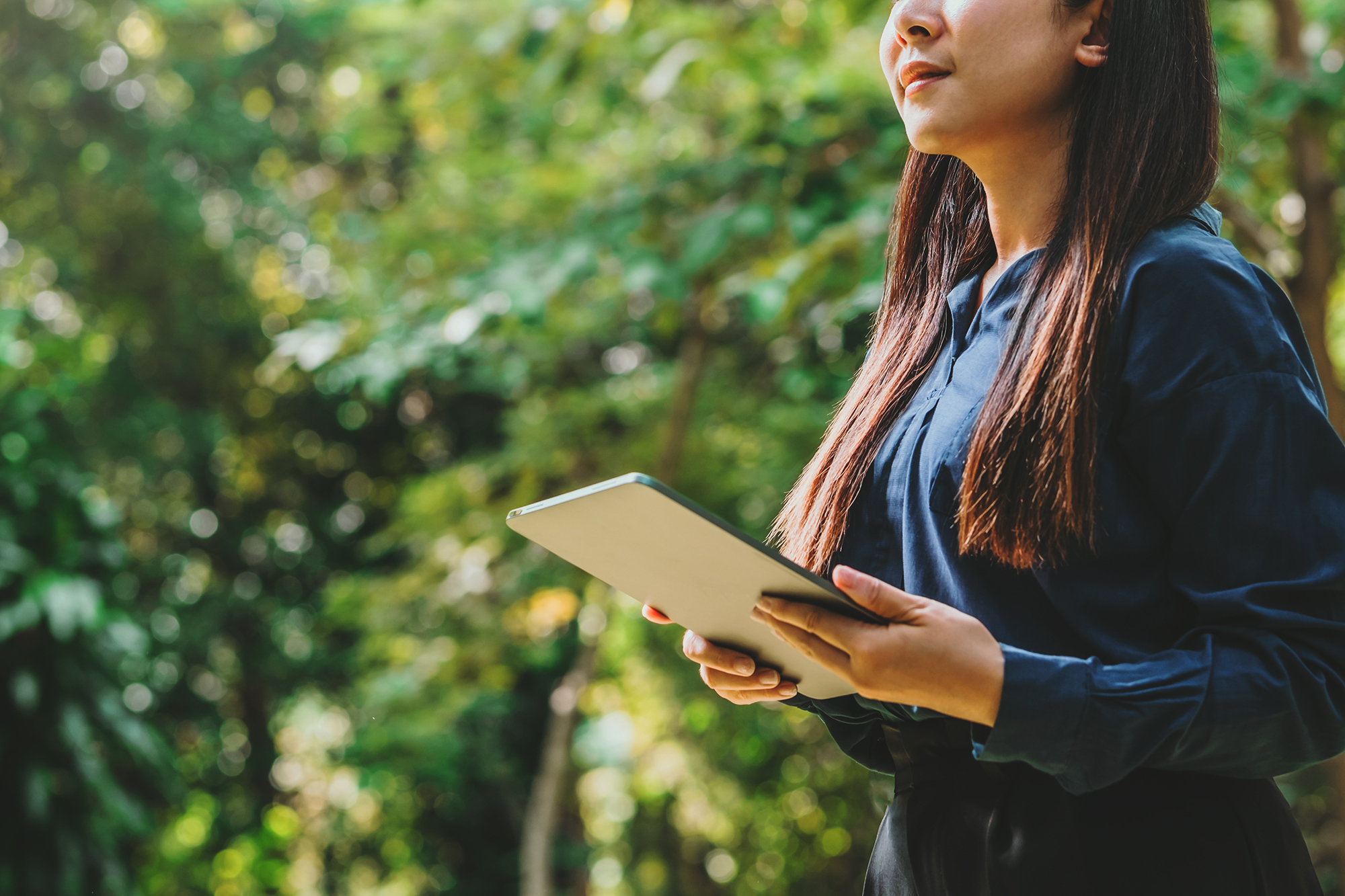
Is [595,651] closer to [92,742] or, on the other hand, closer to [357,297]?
[357,297]

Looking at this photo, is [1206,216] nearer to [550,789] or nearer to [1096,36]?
[1096,36]

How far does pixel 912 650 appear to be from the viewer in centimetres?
64

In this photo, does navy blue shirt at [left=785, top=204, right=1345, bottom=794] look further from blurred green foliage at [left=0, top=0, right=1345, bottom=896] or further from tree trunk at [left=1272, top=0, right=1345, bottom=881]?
tree trunk at [left=1272, top=0, right=1345, bottom=881]

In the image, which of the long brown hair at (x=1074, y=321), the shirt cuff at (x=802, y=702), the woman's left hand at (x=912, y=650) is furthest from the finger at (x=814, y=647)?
the shirt cuff at (x=802, y=702)

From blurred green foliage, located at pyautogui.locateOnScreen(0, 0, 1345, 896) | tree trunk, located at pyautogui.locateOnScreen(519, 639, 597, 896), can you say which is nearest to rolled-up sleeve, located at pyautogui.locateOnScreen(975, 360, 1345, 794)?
blurred green foliage, located at pyautogui.locateOnScreen(0, 0, 1345, 896)

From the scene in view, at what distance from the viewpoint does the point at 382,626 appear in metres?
4.14

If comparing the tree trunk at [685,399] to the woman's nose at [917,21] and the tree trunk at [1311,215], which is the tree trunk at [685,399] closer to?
the tree trunk at [1311,215]

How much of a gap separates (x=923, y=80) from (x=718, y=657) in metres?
0.45

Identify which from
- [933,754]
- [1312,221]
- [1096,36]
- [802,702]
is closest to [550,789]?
[1312,221]

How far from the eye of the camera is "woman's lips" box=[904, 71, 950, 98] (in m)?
0.79

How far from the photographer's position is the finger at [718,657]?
0.83 m

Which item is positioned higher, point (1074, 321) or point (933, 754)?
point (1074, 321)

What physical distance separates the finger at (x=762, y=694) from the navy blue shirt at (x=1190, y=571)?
0.12m

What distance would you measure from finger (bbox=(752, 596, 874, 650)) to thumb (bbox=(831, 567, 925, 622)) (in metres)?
0.01
